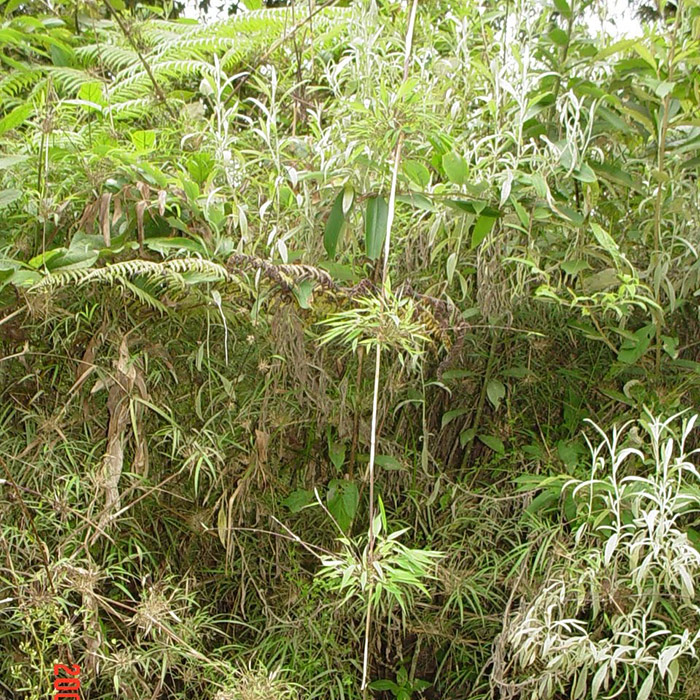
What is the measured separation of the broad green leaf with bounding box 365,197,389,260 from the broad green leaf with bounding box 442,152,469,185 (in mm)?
116

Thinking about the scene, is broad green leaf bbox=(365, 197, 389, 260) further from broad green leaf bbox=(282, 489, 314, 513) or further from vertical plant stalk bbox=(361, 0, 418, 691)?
broad green leaf bbox=(282, 489, 314, 513)

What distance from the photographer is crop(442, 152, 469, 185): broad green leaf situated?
1214mm

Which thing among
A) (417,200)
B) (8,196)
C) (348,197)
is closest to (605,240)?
(417,200)

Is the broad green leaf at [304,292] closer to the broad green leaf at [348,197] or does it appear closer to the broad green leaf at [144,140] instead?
the broad green leaf at [348,197]

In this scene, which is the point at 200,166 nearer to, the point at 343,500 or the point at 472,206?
the point at 472,206

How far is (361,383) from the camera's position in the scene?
1362 millimetres

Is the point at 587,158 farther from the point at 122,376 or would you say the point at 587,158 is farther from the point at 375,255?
the point at 122,376

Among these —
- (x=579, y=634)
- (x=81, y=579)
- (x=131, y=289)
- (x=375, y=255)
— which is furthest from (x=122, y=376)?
(x=579, y=634)

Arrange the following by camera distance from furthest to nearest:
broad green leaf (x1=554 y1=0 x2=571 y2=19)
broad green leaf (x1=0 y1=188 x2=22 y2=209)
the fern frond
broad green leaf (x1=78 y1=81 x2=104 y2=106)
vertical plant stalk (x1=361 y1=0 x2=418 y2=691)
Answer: the fern frond
broad green leaf (x1=78 y1=81 x2=104 y2=106)
broad green leaf (x1=554 y1=0 x2=571 y2=19)
broad green leaf (x1=0 y1=188 x2=22 y2=209)
vertical plant stalk (x1=361 y1=0 x2=418 y2=691)

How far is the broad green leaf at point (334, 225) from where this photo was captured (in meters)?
1.26

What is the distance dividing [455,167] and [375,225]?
0.16 m

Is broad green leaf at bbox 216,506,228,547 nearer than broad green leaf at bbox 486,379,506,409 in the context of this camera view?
Yes

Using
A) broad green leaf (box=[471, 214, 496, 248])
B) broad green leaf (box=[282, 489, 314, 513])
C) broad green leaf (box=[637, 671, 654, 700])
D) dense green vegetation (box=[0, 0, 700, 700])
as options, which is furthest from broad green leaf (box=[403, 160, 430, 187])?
broad green leaf (box=[637, 671, 654, 700])

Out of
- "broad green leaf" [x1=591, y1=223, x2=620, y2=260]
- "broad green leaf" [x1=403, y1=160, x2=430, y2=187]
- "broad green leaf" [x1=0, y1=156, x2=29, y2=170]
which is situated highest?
"broad green leaf" [x1=0, y1=156, x2=29, y2=170]
